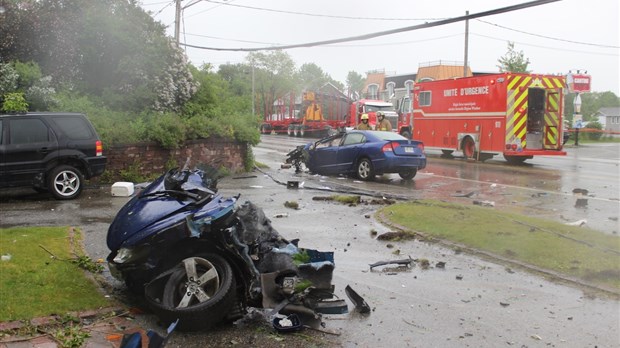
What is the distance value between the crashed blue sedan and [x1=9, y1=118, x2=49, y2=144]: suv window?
809cm

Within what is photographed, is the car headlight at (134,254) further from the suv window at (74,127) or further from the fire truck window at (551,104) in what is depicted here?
the fire truck window at (551,104)

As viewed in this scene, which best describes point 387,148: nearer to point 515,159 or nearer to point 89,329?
point 515,159

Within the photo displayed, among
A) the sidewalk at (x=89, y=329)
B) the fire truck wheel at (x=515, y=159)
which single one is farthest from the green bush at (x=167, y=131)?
the fire truck wheel at (x=515, y=159)

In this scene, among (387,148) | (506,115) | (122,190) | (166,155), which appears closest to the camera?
(122,190)

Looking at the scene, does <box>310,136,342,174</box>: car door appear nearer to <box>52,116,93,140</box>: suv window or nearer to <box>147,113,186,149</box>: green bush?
<box>147,113,186,149</box>: green bush

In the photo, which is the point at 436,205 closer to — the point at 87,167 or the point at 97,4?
the point at 87,167

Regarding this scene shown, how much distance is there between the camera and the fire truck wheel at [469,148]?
2256 centimetres

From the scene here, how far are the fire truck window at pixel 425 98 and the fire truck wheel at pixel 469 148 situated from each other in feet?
9.56

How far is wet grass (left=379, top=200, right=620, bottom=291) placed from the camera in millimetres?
6656

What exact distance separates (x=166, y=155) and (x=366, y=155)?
541 centimetres

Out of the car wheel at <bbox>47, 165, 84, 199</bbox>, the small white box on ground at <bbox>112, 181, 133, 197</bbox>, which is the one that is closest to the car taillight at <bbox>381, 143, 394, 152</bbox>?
the small white box on ground at <bbox>112, 181, 133, 197</bbox>

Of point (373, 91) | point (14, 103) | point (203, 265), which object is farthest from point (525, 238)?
point (373, 91)

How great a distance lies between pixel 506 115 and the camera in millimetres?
20828

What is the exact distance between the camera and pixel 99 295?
546 cm
